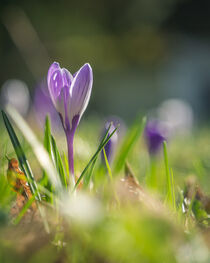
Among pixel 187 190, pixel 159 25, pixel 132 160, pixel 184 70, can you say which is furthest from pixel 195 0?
pixel 187 190

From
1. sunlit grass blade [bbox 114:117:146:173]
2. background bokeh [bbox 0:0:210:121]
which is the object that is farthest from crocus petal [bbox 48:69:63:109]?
background bokeh [bbox 0:0:210:121]

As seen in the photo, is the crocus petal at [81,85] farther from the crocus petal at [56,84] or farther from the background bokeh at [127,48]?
the background bokeh at [127,48]

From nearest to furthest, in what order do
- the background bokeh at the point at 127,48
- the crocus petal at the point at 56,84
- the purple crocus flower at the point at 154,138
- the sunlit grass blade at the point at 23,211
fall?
the sunlit grass blade at the point at 23,211 < the crocus petal at the point at 56,84 < the purple crocus flower at the point at 154,138 < the background bokeh at the point at 127,48

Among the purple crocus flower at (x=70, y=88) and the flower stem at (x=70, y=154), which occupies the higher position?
the purple crocus flower at (x=70, y=88)

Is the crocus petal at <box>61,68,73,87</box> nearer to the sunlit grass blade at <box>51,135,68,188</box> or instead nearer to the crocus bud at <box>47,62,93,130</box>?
the crocus bud at <box>47,62,93,130</box>

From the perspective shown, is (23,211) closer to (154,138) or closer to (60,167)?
(60,167)

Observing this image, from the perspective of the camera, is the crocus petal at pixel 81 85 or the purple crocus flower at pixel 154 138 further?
the purple crocus flower at pixel 154 138

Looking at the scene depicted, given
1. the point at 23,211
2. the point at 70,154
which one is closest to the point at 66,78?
the point at 70,154

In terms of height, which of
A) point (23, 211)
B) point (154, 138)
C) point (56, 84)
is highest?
point (154, 138)

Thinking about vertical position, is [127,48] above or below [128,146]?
above

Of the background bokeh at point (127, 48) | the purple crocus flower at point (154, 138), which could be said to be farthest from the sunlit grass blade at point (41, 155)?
the background bokeh at point (127, 48)
